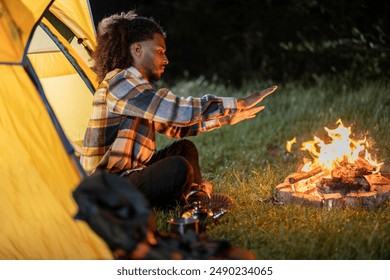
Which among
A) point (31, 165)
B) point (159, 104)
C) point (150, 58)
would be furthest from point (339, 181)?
point (31, 165)

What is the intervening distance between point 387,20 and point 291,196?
4.92 metres

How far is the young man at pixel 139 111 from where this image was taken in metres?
3.33

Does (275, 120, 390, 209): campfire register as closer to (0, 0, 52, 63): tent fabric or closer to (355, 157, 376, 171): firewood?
(355, 157, 376, 171): firewood

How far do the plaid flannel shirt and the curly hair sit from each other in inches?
5.0

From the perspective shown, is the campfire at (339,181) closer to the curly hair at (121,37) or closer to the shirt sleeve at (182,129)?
the shirt sleeve at (182,129)

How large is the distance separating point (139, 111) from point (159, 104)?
0.12m

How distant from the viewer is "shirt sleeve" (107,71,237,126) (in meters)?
3.30

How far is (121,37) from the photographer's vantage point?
3.55 m

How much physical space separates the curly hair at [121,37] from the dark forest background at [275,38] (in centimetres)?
380

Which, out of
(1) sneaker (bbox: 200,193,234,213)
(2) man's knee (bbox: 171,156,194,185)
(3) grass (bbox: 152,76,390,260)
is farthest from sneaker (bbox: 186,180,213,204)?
(2) man's knee (bbox: 171,156,194,185)

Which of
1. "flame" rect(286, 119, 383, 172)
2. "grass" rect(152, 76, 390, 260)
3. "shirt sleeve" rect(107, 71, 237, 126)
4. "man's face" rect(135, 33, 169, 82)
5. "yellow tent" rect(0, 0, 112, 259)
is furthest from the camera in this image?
"flame" rect(286, 119, 383, 172)

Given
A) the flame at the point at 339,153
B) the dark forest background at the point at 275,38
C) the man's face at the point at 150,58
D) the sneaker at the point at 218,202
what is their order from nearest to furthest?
the man's face at the point at 150,58
the sneaker at the point at 218,202
the flame at the point at 339,153
the dark forest background at the point at 275,38

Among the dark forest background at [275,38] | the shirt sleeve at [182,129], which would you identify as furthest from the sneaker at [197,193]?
the dark forest background at [275,38]
